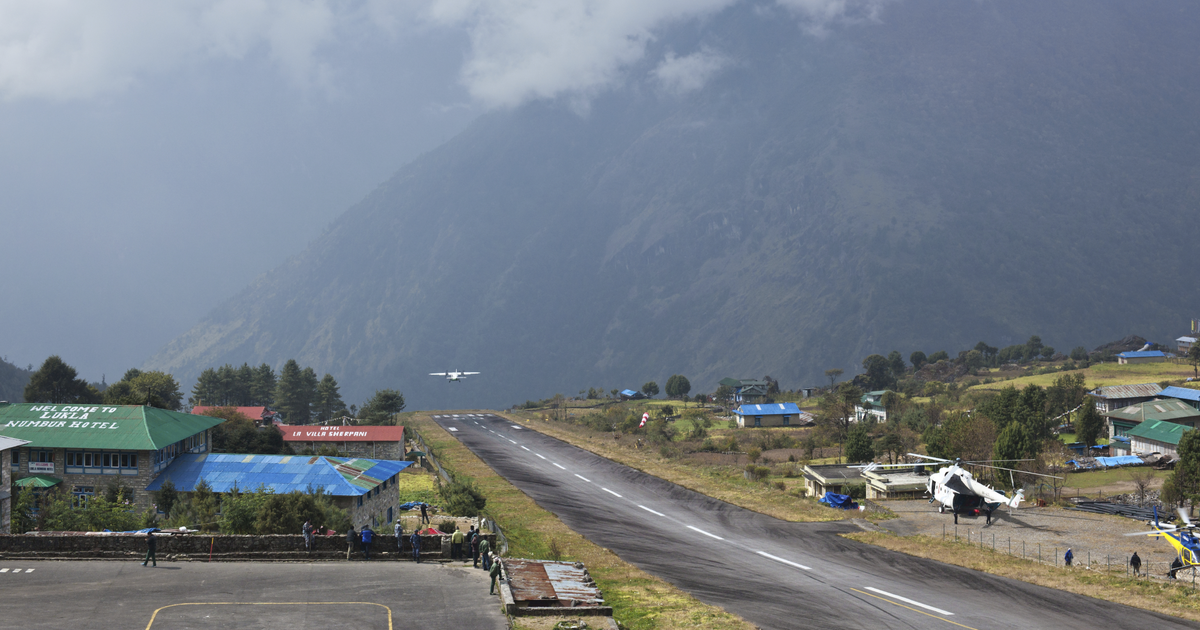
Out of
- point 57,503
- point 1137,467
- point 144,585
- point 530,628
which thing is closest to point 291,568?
point 144,585

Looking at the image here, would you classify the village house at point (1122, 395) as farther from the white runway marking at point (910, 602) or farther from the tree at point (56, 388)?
the tree at point (56, 388)

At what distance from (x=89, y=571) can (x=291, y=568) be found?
7.60 m

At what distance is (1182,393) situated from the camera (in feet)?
355

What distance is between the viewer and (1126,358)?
169m

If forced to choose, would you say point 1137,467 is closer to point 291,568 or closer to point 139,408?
point 291,568

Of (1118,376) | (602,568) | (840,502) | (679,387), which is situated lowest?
(602,568)

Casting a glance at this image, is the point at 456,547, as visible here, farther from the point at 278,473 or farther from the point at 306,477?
the point at 278,473

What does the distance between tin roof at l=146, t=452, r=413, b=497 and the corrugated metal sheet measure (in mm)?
20273

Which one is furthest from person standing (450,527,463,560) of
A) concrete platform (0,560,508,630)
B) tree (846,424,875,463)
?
tree (846,424,875,463)

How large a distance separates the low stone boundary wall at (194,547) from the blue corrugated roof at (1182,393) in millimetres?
111914

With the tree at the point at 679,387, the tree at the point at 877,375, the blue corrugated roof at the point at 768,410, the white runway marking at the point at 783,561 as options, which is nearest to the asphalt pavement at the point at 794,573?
the white runway marking at the point at 783,561

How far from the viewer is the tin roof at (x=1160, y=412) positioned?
318 feet

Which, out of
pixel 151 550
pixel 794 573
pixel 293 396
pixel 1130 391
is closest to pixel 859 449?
pixel 794 573

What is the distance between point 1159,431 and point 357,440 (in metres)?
91.2
